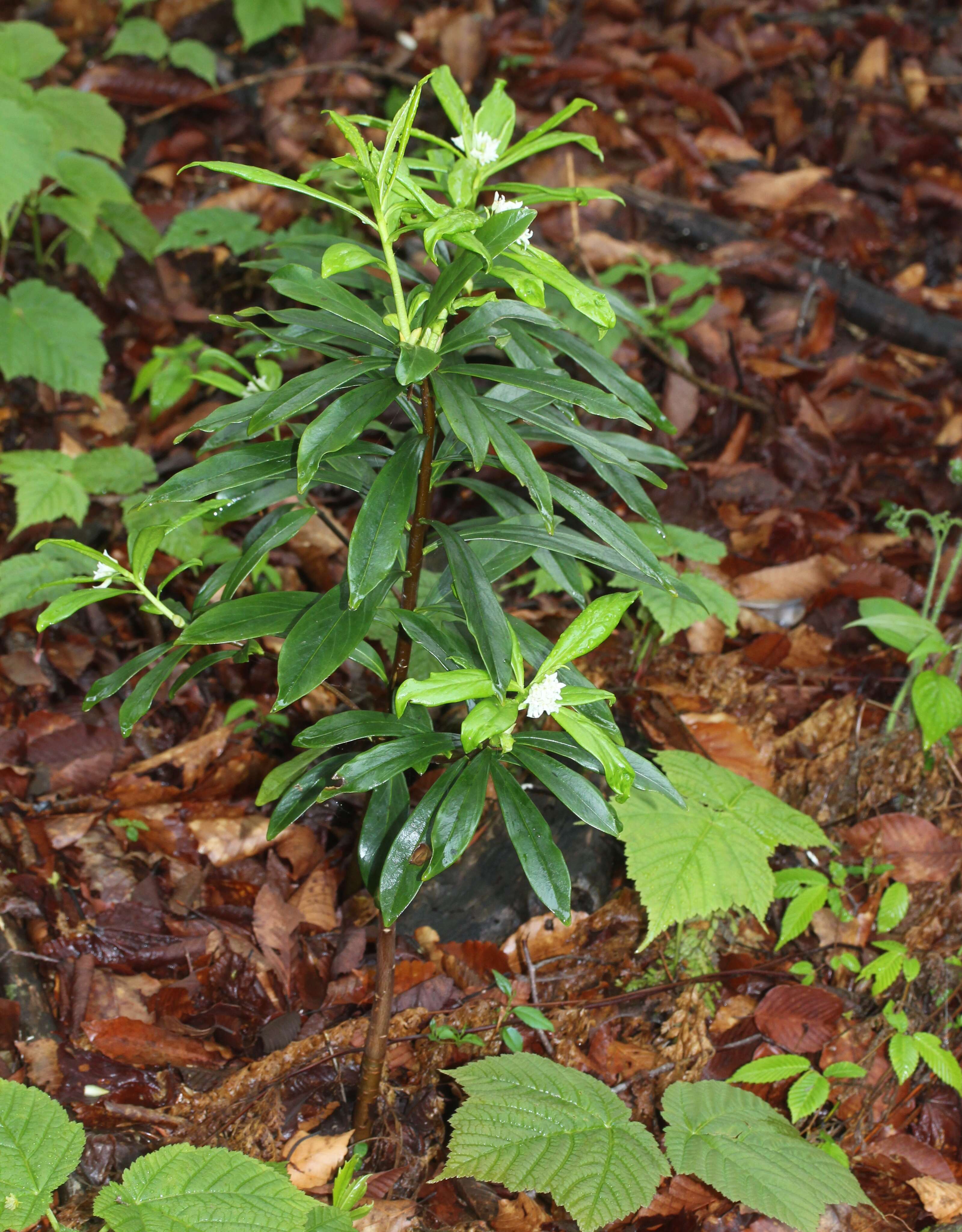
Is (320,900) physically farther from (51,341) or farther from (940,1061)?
(51,341)

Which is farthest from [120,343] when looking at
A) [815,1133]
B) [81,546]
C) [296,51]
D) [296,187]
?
[815,1133]

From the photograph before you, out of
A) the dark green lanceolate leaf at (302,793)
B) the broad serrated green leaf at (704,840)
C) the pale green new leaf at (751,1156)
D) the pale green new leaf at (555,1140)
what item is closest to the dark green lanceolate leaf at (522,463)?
the dark green lanceolate leaf at (302,793)

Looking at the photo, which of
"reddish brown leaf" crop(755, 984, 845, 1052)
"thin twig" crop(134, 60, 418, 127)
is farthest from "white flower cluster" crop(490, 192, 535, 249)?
"thin twig" crop(134, 60, 418, 127)

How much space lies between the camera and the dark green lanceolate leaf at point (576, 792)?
131 centimetres

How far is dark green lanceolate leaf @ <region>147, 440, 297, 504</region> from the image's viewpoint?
1.31 metres

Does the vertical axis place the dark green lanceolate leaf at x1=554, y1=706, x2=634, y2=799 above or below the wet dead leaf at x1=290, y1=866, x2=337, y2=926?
above

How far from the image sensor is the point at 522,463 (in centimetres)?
119

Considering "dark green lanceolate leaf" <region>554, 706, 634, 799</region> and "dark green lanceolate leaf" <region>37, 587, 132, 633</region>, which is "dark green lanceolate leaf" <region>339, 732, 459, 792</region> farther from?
"dark green lanceolate leaf" <region>37, 587, 132, 633</region>

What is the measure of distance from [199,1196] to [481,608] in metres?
0.96

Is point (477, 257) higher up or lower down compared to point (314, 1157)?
higher up

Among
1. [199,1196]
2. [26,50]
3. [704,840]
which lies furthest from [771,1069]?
[26,50]

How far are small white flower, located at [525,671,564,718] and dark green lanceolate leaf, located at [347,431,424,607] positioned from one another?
0.79 feet

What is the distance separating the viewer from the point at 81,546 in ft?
4.69

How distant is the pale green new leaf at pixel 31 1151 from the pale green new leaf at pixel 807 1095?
1260mm
